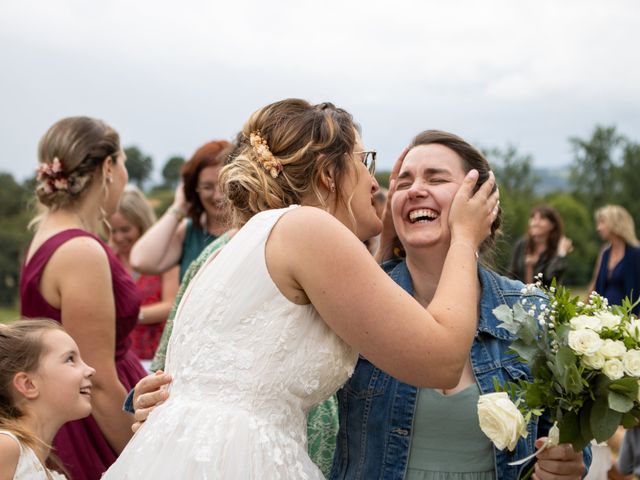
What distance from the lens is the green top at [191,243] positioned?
18.4 ft

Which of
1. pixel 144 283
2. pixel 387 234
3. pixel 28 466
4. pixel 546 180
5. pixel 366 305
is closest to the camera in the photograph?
pixel 366 305

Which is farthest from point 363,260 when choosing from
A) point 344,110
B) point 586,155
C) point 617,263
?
point 586,155

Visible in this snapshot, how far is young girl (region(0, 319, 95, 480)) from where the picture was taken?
3.26 meters

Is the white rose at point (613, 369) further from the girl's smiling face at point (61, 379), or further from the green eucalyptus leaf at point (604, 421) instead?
the girl's smiling face at point (61, 379)

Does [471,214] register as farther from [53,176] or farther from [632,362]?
[53,176]

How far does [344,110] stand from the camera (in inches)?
103

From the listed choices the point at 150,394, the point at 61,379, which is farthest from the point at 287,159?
the point at 61,379

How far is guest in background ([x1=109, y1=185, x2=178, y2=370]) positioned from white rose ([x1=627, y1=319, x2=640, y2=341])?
361 centimetres

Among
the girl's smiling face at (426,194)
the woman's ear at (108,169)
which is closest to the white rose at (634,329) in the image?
the girl's smiling face at (426,194)

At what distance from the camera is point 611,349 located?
2.25 metres

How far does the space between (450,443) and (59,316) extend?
200 cm

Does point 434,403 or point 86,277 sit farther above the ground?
point 86,277

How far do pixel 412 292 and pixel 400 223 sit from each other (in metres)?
0.29

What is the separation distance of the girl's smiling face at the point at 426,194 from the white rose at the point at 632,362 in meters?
0.82
